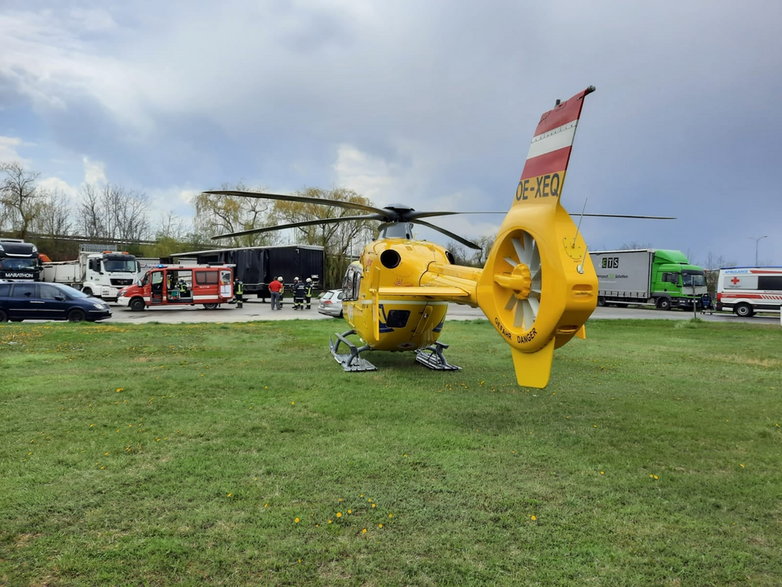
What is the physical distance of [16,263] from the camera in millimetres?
29094

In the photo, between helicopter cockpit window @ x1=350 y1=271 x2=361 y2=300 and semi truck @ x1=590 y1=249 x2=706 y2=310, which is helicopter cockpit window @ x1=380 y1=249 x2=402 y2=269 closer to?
helicopter cockpit window @ x1=350 y1=271 x2=361 y2=300

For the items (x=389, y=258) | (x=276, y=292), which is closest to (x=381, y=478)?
(x=389, y=258)

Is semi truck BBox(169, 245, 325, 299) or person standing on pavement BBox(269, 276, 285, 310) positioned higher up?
semi truck BBox(169, 245, 325, 299)

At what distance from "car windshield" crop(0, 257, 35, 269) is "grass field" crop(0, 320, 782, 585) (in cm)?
2482

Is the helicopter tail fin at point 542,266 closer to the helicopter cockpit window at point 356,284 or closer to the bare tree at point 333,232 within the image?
the helicopter cockpit window at point 356,284

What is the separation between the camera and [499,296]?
558cm

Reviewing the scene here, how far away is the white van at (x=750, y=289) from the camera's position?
2634 cm

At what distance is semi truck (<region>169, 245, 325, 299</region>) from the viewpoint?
30922mm

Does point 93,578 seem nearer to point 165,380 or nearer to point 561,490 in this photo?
point 561,490

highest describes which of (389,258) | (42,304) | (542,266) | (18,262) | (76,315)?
(18,262)

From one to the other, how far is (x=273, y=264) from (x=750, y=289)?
27.8 metres

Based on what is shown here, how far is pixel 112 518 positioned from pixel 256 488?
1.09 m

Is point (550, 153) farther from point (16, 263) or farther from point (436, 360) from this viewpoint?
point (16, 263)

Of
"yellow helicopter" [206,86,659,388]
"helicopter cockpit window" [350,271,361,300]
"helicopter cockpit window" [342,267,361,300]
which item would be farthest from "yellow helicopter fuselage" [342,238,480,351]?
"yellow helicopter" [206,86,659,388]
